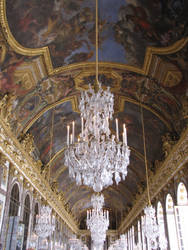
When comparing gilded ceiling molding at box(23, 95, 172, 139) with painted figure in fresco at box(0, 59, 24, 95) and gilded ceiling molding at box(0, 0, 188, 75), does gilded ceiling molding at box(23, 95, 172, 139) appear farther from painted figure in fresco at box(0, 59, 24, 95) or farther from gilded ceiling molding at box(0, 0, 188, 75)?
painted figure in fresco at box(0, 59, 24, 95)

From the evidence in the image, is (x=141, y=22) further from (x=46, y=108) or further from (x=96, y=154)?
(x=46, y=108)

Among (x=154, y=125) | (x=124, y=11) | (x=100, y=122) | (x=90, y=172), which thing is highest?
(x=124, y=11)

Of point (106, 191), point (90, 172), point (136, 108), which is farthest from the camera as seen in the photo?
point (106, 191)

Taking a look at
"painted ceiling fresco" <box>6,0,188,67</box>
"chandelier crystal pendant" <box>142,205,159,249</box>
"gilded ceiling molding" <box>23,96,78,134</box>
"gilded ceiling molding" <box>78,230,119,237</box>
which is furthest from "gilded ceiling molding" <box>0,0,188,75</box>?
"gilded ceiling molding" <box>78,230,119,237</box>

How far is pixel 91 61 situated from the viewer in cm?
1184

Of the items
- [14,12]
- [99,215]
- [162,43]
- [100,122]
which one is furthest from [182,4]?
[99,215]

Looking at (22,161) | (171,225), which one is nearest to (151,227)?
(171,225)

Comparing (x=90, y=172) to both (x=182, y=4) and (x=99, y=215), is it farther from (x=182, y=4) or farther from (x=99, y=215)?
(x=99, y=215)

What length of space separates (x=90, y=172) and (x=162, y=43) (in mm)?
5953

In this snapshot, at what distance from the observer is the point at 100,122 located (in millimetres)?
6988

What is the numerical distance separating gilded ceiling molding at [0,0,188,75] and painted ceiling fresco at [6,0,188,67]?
17cm

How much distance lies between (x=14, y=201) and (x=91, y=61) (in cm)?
729

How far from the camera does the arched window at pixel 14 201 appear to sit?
1157 cm

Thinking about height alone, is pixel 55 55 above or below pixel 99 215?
above
